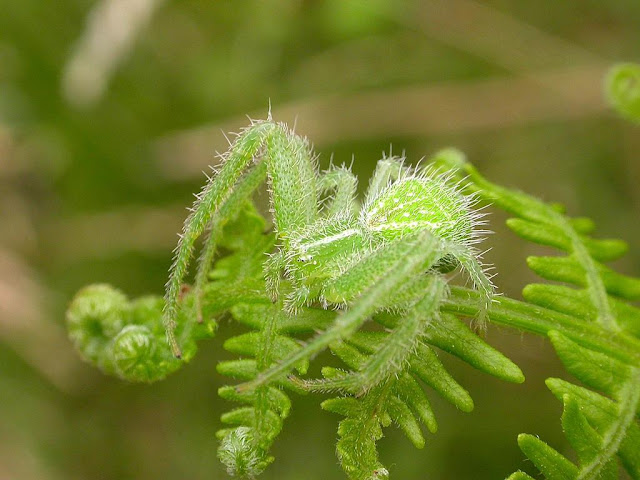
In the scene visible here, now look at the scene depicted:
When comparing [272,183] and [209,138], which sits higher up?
[209,138]

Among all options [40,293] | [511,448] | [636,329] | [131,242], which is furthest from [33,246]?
[636,329]

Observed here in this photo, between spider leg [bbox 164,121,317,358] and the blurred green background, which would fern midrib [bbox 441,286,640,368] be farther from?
the blurred green background

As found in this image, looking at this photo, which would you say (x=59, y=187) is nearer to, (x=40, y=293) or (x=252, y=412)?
(x=40, y=293)

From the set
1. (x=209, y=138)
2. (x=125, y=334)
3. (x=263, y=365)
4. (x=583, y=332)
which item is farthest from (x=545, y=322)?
(x=209, y=138)

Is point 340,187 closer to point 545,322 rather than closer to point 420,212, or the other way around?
point 420,212

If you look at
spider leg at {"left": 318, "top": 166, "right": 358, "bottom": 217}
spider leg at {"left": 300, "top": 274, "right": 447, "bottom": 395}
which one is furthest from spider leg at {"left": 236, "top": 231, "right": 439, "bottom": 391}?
spider leg at {"left": 318, "top": 166, "right": 358, "bottom": 217}

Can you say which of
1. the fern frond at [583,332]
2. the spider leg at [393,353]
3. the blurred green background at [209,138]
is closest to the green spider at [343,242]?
the spider leg at [393,353]

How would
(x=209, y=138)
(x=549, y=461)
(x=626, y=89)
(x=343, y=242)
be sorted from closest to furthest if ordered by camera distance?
(x=549, y=461) < (x=343, y=242) < (x=626, y=89) < (x=209, y=138)
